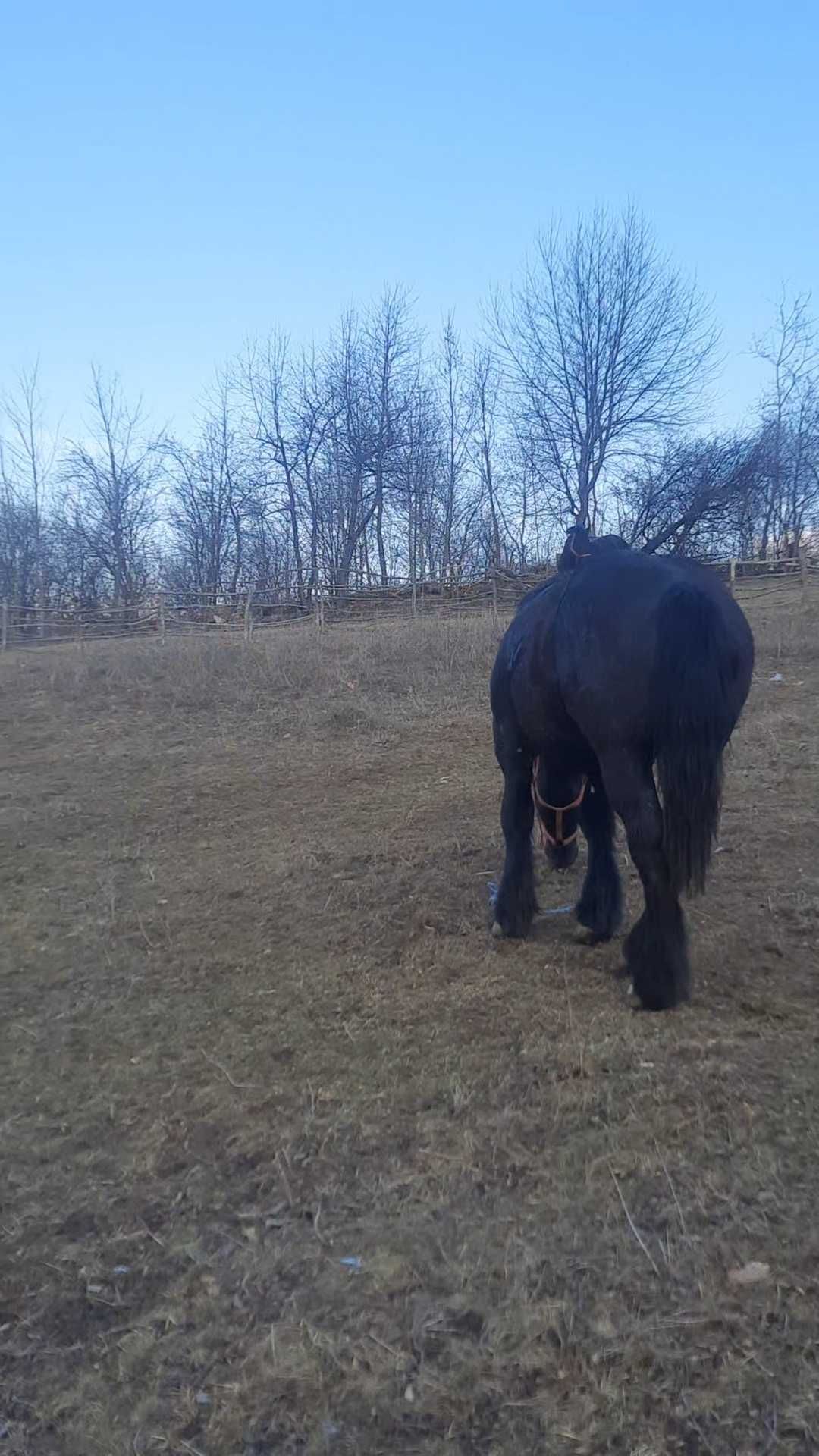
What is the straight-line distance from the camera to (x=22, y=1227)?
281cm

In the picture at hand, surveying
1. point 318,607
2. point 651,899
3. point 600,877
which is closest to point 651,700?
point 651,899

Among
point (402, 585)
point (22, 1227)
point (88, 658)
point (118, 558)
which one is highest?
point (118, 558)

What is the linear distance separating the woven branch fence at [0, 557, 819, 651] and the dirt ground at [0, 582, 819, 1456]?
15775mm

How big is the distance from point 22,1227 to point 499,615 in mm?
19376

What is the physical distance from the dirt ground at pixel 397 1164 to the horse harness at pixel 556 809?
45cm

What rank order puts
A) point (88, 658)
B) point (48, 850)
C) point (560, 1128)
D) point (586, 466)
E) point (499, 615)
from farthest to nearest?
point (586, 466) < point (499, 615) < point (88, 658) < point (48, 850) < point (560, 1128)

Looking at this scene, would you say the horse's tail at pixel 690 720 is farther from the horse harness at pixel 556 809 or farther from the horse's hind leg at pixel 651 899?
the horse harness at pixel 556 809

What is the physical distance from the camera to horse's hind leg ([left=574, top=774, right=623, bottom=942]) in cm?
473

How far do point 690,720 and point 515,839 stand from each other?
163 centimetres

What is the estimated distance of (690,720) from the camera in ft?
11.9

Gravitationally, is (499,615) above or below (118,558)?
below

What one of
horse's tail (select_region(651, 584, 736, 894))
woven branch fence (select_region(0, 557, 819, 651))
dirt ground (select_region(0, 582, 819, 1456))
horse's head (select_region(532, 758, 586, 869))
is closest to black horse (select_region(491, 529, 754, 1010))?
horse's tail (select_region(651, 584, 736, 894))

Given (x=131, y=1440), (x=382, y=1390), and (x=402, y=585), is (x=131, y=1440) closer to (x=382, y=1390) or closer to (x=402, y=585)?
(x=382, y=1390)

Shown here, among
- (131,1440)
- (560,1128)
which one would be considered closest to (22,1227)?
(131,1440)
